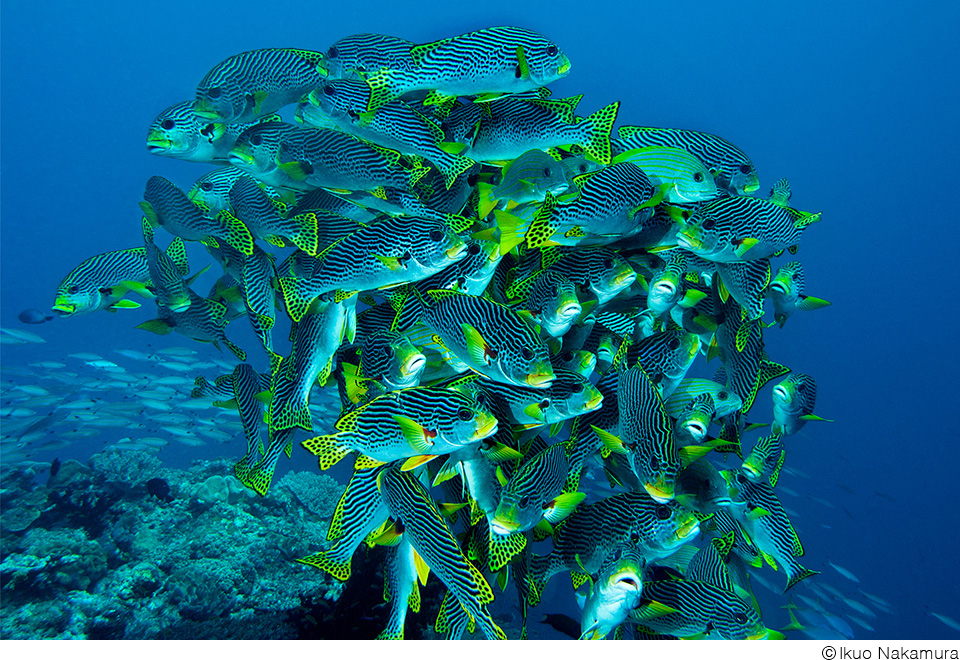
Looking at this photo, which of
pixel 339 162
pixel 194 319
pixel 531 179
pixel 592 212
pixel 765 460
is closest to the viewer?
pixel 592 212

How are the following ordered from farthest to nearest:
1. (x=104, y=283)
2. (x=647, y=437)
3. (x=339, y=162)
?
1. (x=104, y=283)
2. (x=339, y=162)
3. (x=647, y=437)

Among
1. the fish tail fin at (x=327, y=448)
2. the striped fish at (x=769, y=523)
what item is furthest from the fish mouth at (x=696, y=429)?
the fish tail fin at (x=327, y=448)

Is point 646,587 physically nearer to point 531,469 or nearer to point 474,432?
point 531,469

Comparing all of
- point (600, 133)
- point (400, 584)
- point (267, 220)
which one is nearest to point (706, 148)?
point (600, 133)

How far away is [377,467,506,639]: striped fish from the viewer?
2.13 m

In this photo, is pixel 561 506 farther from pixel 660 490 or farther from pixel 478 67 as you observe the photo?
pixel 478 67

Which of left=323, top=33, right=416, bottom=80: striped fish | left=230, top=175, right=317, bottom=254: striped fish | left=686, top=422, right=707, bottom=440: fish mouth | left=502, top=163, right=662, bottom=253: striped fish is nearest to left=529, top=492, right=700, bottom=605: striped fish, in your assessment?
left=686, top=422, right=707, bottom=440: fish mouth

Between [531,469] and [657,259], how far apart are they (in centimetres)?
149

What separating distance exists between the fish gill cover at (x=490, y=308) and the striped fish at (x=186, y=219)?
0.02 m

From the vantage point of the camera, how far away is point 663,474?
2275mm

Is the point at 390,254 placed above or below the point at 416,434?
above

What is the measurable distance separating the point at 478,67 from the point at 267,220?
4.82 feet

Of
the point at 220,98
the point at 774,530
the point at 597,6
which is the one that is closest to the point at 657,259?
the point at 774,530

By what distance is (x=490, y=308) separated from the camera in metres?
2.15
